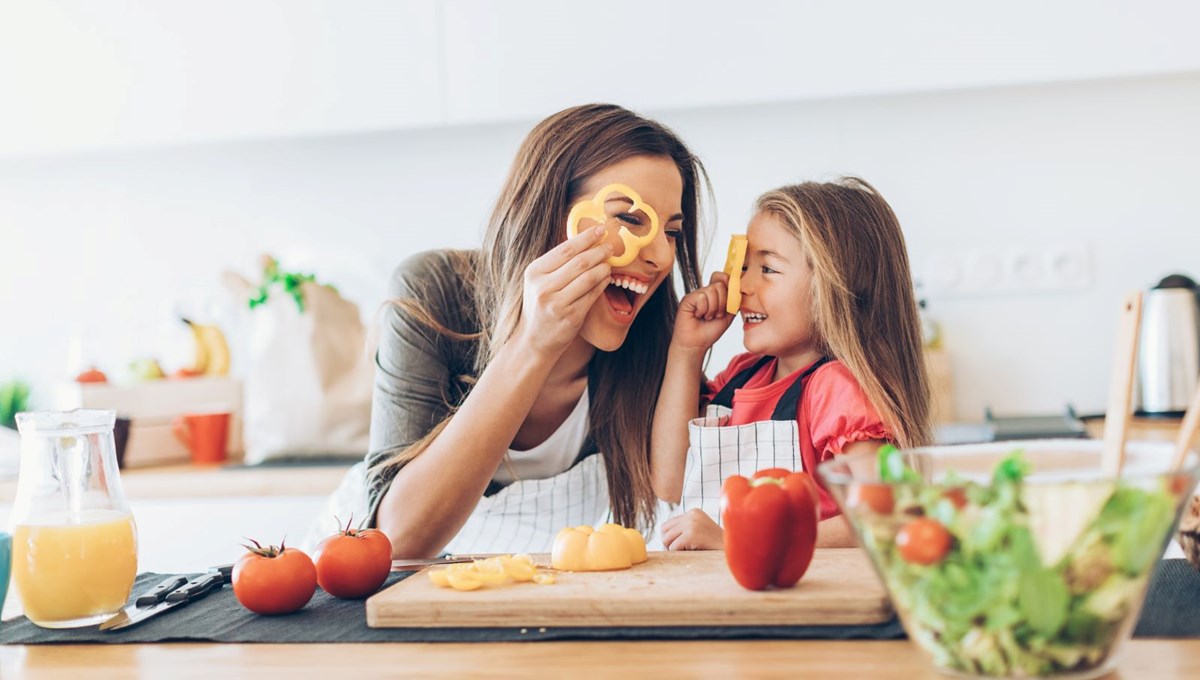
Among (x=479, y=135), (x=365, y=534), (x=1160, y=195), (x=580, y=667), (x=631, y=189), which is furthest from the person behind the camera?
(x=479, y=135)

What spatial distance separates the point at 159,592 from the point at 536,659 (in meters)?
0.44

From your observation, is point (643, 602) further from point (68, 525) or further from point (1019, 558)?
point (68, 525)

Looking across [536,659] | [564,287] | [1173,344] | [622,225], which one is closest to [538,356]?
[564,287]

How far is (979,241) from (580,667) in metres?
2.08

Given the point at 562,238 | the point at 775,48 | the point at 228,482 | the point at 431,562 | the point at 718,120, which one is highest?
the point at 775,48

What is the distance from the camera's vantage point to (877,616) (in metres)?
0.90

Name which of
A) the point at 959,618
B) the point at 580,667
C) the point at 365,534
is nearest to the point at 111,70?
the point at 365,534

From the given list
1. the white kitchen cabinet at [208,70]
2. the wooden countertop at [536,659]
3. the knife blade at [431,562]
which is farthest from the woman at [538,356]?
the white kitchen cabinet at [208,70]

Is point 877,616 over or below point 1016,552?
below

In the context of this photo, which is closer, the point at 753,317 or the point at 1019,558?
the point at 1019,558

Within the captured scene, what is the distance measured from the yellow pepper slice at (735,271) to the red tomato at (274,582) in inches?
29.1

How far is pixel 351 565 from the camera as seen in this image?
1066 mm

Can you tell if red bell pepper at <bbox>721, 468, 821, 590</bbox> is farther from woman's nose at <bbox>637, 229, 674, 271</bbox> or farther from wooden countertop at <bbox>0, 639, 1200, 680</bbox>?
woman's nose at <bbox>637, 229, 674, 271</bbox>

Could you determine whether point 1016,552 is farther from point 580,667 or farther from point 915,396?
point 915,396
